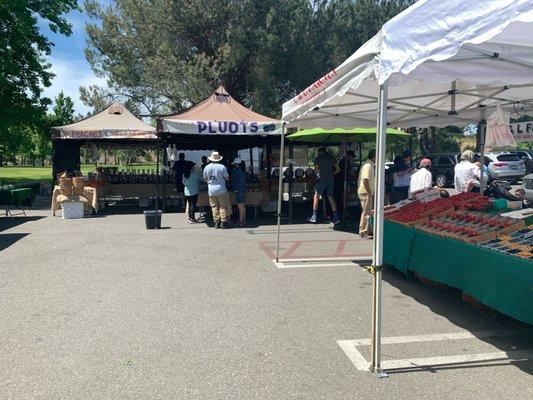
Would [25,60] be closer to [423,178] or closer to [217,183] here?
[217,183]

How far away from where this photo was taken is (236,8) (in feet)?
76.1

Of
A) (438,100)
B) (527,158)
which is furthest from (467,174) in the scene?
(527,158)

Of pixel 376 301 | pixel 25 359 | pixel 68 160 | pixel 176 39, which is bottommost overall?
pixel 25 359

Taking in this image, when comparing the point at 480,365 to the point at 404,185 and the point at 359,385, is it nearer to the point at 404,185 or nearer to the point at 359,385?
the point at 359,385

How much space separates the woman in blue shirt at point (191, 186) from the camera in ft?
37.9

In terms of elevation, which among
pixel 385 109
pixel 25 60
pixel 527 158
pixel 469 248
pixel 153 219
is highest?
pixel 25 60

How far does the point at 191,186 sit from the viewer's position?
11.7 metres

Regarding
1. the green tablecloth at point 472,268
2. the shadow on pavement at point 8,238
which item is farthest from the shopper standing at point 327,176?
the shadow on pavement at point 8,238

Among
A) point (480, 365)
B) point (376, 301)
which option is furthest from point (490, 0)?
point (480, 365)

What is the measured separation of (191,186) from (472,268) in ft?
26.6

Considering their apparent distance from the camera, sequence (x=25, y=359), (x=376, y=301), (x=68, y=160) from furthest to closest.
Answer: (x=68, y=160) → (x=25, y=359) → (x=376, y=301)

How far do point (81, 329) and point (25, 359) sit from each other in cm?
72

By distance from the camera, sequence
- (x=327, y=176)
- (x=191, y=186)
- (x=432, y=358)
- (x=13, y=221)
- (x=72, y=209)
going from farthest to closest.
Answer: (x=72, y=209) < (x=13, y=221) < (x=191, y=186) < (x=327, y=176) < (x=432, y=358)

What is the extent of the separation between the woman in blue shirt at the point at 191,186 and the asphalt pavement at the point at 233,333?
3.80 metres
